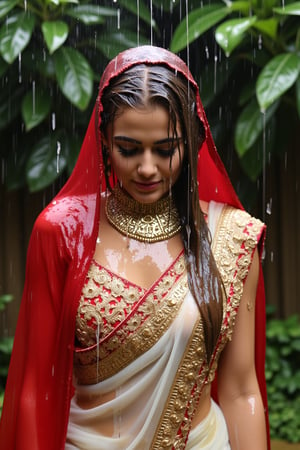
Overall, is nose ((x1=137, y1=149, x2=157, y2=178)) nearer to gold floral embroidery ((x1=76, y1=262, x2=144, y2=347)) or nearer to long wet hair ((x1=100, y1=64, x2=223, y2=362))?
long wet hair ((x1=100, y1=64, x2=223, y2=362))

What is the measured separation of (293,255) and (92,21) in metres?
1.86

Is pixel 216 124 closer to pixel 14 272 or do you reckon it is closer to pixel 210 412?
pixel 14 272

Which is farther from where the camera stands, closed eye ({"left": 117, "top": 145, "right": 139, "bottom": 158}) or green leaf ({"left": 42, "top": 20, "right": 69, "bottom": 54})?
green leaf ({"left": 42, "top": 20, "right": 69, "bottom": 54})

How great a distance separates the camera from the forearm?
2.26 metres

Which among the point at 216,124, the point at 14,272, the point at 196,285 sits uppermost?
the point at 196,285

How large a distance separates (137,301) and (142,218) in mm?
233

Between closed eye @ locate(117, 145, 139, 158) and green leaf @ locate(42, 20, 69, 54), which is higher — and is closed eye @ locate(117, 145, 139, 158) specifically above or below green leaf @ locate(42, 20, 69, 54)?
above

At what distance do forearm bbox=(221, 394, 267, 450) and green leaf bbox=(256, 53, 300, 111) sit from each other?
2.51 metres

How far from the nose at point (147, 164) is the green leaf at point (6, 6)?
3.25m

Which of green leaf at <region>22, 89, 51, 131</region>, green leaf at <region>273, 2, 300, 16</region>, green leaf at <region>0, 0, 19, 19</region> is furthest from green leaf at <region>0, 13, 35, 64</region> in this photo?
green leaf at <region>273, 2, 300, 16</region>

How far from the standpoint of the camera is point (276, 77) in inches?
189

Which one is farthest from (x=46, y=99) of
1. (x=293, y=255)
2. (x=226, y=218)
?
(x=226, y=218)

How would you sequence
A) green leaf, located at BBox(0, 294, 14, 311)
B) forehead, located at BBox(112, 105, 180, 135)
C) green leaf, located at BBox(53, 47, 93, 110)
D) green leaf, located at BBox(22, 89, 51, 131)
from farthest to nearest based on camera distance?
1. green leaf, located at BBox(0, 294, 14, 311)
2. green leaf, located at BBox(22, 89, 51, 131)
3. green leaf, located at BBox(53, 47, 93, 110)
4. forehead, located at BBox(112, 105, 180, 135)

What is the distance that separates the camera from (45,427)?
216 centimetres
